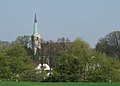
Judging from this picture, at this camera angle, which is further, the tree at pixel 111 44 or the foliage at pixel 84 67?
the tree at pixel 111 44

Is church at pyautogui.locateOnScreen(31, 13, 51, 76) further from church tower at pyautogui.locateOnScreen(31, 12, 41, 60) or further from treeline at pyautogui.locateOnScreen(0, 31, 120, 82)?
treeline at pyautogui.locateOnScreen(0, 31, 120, 82)

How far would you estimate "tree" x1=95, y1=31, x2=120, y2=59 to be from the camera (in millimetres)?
93750

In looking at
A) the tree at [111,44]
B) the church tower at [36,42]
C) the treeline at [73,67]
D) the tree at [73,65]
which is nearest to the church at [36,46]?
the church tower at [36,42]

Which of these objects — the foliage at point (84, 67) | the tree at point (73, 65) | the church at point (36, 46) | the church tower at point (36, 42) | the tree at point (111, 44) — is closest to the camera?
the foliage at point (84, 67)

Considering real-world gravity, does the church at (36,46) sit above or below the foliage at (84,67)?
above

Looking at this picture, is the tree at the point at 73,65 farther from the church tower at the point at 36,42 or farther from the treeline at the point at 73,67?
the church tower at the point at 36,42

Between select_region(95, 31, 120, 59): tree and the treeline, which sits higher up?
select_region(95, 31, 120, 59): tree

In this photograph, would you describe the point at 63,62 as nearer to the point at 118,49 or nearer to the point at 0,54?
the point at 0,54

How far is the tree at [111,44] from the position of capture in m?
93.8

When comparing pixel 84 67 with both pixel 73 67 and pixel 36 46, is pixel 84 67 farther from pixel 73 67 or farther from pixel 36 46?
pixel 36 46

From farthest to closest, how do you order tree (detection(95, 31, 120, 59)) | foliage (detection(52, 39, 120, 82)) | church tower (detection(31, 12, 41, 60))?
church tower (detection(31, 12, 41, 60))
tree (detection(95, 31, 120, 59))
foliage (detection(52, 39, 120, 82))

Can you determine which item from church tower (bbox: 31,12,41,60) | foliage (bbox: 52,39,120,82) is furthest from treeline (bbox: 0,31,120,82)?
church tower (bbox: 31,12,41,60)

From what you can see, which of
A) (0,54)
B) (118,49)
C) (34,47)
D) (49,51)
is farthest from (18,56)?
(34,47)

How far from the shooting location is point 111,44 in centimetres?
9581
